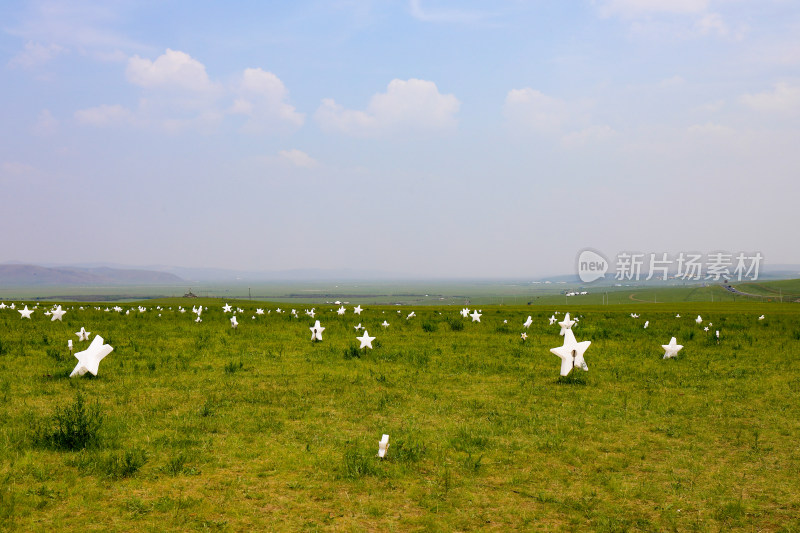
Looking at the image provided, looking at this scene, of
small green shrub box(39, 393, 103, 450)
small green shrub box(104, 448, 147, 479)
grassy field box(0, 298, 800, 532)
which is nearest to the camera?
grassy field box(0, 298, 800, 532)

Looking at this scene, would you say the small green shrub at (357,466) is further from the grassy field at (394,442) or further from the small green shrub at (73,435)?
the small green shrub at (73,435)

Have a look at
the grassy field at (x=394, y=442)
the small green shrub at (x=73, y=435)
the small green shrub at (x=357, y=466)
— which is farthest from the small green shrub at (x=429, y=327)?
the small green shrub at (x=73, y=435)

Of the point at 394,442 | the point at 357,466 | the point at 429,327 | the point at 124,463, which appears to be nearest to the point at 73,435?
the point at 124,463

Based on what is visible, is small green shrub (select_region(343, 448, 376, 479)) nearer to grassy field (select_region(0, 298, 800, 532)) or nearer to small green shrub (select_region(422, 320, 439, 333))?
grassy field (select_region(0, 298, 800, 532))

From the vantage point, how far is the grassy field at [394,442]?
6422mm

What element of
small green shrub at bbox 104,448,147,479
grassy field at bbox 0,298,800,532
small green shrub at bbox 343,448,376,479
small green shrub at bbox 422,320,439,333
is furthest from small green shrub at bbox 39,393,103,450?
small green shrub at bbox 422,320,439,333

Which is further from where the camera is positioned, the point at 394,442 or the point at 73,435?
the point at 394,442

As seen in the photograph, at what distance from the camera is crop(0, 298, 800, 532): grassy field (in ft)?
21.1

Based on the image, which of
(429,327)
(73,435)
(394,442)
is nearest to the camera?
(73,435)

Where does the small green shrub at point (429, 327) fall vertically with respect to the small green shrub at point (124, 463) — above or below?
above

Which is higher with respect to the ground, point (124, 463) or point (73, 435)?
point (73, 435)

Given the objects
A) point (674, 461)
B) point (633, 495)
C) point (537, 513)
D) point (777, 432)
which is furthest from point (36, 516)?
point (777, 432)

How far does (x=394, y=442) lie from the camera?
8.97 meters

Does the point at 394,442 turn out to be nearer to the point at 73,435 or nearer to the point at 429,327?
the point at 73,435
